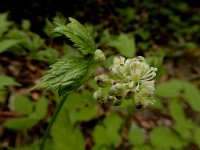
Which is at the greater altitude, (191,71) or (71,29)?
(191,71)

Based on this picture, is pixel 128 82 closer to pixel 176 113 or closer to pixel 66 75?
pixel 66 75

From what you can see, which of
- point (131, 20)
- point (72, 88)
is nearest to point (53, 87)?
point (72, 88)

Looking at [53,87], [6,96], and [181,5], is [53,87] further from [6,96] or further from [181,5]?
[181,5]

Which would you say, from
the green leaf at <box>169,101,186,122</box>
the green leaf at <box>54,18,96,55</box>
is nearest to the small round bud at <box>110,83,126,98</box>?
the green leaf at <box>54,18,96,55</box>

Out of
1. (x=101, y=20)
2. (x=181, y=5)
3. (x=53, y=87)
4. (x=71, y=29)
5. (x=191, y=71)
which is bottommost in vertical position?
(x=53, y=87)

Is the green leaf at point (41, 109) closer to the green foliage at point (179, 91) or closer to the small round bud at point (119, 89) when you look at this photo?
the green foliage at point (179, 91)

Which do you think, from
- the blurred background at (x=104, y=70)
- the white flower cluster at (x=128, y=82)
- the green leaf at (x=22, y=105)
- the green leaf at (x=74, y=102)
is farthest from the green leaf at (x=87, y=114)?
the white flower cluster at (x=128, y=82)

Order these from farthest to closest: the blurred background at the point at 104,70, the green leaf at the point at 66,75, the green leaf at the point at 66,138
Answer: the blurred background at the point at 104,70
the green leaf at the point at 66,138
the green leaf at the point at 66,75
